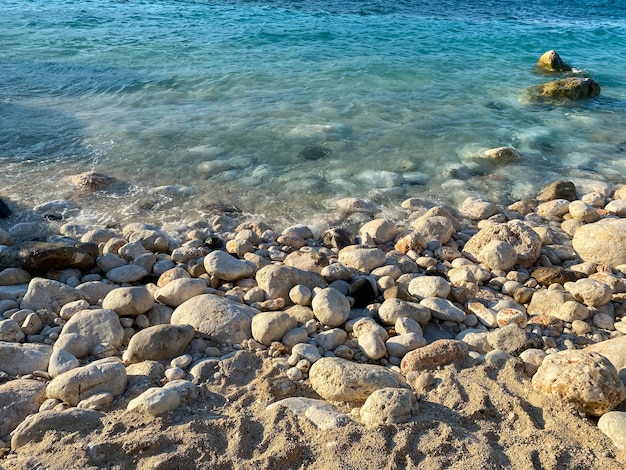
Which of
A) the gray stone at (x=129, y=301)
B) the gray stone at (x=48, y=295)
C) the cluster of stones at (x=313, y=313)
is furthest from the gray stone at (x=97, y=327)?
the gray stone at (x=48, y=295)

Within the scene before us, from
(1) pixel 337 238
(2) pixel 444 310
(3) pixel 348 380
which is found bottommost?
(1) pixel 337 238

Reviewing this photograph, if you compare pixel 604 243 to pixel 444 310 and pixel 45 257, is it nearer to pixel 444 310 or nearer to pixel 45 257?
pixel 444 310

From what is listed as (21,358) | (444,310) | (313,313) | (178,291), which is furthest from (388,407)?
(21,358)

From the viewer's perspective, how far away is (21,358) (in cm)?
316

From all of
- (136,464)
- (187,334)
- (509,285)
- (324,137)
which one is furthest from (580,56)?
(136,464)

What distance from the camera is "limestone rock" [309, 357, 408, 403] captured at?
291 cm

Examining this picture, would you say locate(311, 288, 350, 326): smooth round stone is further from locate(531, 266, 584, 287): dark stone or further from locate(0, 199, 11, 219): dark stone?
locate(0, 199, 11, 219): dark stone

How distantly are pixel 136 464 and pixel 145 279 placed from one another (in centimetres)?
228

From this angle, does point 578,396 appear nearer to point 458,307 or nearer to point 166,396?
point 458,307

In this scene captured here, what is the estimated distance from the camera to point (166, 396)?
2.72 m

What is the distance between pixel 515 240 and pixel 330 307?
219 centimetres

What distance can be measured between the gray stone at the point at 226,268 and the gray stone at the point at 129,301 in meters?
0.65

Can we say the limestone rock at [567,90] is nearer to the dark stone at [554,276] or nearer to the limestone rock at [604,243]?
the limestone rock at [604,243]

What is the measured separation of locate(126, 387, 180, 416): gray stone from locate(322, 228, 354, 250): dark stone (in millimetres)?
2648
